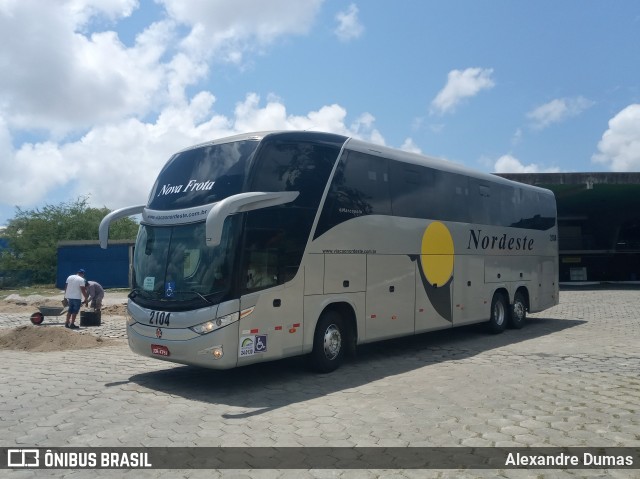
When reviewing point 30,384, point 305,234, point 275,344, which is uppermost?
point 305,234

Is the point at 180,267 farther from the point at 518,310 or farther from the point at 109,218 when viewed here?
the point at 518,310

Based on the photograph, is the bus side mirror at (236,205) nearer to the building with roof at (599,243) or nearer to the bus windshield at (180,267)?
the bus windshield at (180,267)

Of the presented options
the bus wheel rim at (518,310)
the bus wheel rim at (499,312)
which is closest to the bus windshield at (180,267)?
the bus wheel rim at (499,312)

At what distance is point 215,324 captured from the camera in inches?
336

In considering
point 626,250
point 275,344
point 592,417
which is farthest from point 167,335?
point 626,250

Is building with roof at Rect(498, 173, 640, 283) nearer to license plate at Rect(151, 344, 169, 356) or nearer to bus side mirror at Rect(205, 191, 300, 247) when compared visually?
bus side mirror at Rect(205, 191, 300, 247)

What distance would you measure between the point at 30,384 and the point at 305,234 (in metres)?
5.14

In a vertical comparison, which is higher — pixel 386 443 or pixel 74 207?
pixel 74 207

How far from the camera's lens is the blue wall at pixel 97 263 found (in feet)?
124

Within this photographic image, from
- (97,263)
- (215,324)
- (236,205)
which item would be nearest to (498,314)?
(215,324)

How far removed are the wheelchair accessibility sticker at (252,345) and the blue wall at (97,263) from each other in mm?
30672

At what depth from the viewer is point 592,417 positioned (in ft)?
23.6

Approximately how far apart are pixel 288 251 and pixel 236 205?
1376 millimetres

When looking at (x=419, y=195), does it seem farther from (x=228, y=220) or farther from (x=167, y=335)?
(x=167, y=335)
